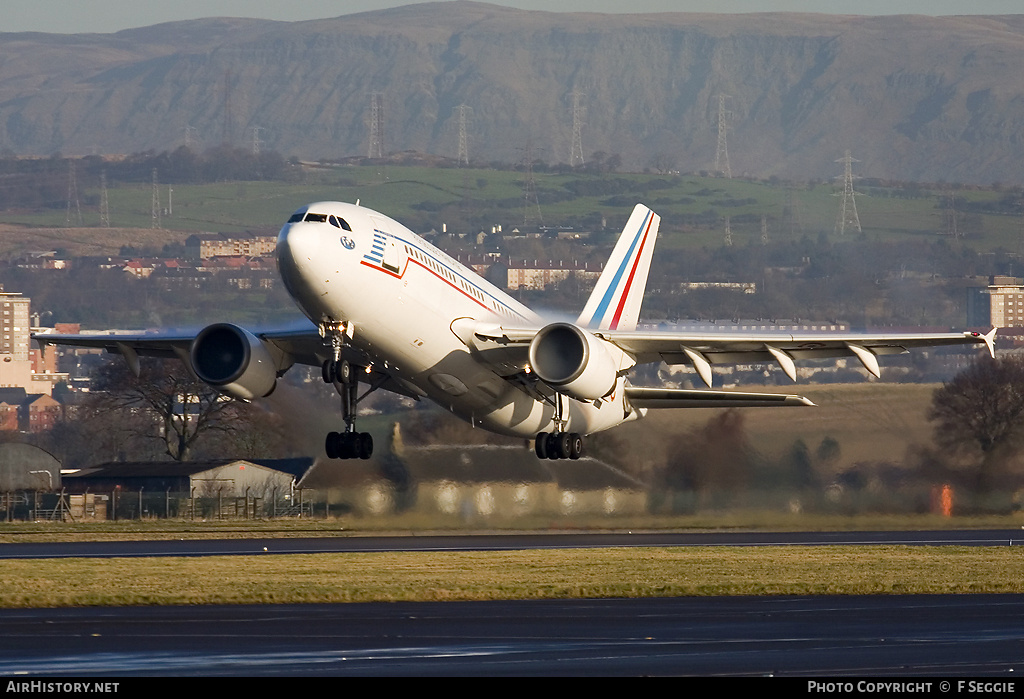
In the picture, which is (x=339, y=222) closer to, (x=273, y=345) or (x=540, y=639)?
(x=273, y=345)

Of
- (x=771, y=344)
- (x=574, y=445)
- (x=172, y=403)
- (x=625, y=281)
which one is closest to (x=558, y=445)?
(x=574, y=445)

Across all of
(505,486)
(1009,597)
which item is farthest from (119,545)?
(1009,597)

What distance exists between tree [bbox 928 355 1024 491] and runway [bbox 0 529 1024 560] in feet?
8.14

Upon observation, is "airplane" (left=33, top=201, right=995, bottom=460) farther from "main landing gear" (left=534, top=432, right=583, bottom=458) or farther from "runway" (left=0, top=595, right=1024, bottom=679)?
"runway" (left=0, top=595, right=1024, bottom=679)

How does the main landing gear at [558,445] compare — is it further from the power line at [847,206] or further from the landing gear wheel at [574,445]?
the power line at [847,206]

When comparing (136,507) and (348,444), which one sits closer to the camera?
(348,444)

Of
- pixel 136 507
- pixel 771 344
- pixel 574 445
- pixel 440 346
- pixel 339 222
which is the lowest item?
pixel 136 507

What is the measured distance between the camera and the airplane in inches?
1249

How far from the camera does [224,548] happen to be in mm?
47500

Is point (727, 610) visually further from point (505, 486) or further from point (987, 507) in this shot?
point (987, 507)

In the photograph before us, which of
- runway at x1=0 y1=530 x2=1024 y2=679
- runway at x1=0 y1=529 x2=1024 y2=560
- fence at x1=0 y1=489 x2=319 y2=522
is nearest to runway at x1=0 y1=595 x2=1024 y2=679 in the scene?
runway at x1=0 y1=530 x2=1024 y2=679

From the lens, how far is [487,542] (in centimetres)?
4859

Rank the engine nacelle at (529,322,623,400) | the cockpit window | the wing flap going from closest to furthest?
the cockpit window < the engine nacelle at (529,322,623,400) < the wing flap

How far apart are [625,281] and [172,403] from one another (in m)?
40.4
